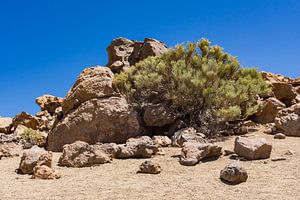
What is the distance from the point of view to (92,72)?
13.7 meters

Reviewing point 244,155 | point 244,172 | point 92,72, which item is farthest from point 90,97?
point 244,172

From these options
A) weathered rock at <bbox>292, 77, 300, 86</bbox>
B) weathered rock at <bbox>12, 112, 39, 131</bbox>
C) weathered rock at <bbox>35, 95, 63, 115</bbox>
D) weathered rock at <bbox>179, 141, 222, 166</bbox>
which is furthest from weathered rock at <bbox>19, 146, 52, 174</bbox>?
weathered rock at <bbox>292, 77, 300, 86</bbox>

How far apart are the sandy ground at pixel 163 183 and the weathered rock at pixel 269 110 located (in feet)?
17.1

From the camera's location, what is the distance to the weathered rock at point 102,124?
12297 millimetres

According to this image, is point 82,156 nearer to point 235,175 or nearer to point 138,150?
point 138,150

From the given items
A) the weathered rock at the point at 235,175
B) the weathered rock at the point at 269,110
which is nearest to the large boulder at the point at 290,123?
the weathered rock at the point at 269,110

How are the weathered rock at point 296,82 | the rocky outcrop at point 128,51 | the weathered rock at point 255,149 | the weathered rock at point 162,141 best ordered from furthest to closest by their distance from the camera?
1. the weathered rock at point 296,82
2. the rocky outcrop at point 128,51
3. the weathered rock at point 162,141
4. the weathered rock at point 255,149

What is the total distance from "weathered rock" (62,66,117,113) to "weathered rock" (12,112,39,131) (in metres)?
5.39

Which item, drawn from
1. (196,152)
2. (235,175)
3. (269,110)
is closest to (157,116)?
(196,152)

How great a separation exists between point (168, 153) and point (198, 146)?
47.4 inches

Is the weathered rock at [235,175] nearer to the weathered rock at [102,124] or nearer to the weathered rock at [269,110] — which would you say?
the weathered rock at [102,124]

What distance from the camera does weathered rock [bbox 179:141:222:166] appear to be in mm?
8836

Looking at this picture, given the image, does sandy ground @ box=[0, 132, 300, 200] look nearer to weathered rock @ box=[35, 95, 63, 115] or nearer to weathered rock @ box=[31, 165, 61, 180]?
weathered rock @ box=[31, 165, 61, 180]

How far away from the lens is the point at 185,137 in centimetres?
1094
